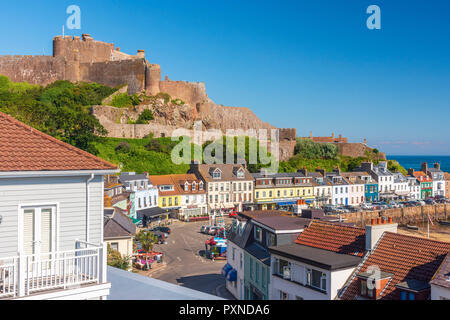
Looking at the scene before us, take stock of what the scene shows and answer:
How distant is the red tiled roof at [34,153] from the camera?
24.1ft

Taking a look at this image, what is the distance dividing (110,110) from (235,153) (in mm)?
19878

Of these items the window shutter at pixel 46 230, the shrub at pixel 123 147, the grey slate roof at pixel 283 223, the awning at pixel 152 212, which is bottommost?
the awning at pixel 152 212

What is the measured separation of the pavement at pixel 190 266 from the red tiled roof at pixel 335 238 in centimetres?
718

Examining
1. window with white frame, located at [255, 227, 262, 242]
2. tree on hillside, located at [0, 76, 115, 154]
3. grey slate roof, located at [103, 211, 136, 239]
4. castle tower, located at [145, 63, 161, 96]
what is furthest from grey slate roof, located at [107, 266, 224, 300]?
castle tower, located at [145, 63, 161, 96]

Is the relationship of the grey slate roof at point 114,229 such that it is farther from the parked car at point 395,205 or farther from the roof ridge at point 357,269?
the parked car at point 395,205

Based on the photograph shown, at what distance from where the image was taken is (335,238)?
18.1 metres

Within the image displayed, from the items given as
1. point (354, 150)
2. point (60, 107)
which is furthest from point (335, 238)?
point (354, 150)

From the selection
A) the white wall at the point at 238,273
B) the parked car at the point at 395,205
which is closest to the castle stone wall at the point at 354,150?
the parked car at the point at 395,205

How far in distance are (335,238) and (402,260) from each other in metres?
3.46

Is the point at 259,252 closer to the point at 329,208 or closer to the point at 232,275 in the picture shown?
the point at 232,275

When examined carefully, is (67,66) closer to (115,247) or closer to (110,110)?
(110,110)

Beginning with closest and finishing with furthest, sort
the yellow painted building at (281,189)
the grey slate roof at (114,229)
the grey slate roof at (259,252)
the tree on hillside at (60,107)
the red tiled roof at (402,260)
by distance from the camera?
the red tiled roof at (402,260) < the grey slate roof at (259,252) < the grey slate roof at (114,229) < the tree on hillside at (60,107) < the yellow painted building at (281,189)

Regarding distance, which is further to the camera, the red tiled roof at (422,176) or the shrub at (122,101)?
the red tiled roof at (422,176)
